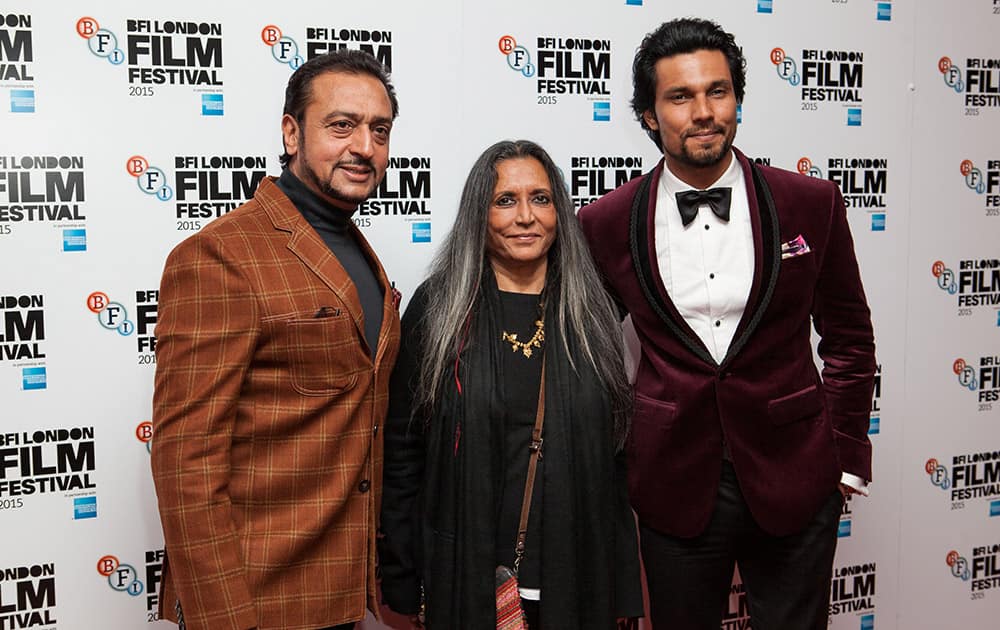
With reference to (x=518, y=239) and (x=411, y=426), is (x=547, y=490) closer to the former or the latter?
(x=411, y=426)

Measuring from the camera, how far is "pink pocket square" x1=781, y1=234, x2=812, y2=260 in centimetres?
202

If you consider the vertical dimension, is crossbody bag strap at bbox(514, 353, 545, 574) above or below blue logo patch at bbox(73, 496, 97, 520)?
above

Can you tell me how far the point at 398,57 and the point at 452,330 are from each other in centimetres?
95

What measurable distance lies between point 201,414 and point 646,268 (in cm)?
111

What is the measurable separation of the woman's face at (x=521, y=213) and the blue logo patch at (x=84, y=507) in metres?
1.34

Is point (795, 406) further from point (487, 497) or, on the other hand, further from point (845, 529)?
point (845, 529)

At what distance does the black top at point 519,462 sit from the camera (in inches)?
76.4

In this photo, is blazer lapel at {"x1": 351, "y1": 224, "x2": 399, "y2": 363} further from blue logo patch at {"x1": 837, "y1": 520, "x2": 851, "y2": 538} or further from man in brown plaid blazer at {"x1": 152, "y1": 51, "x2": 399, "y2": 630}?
blue logo patch at {"x1": 837, "y1": 520, "x2": 851, "y2": 538}

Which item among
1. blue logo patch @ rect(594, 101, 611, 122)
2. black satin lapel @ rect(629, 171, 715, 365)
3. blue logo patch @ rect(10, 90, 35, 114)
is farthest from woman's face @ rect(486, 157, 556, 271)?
blue logo patch @ rect(10, 90, 35, 114)

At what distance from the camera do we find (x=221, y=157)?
91.8 inches

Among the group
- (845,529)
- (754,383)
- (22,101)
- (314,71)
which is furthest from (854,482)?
(22,101)

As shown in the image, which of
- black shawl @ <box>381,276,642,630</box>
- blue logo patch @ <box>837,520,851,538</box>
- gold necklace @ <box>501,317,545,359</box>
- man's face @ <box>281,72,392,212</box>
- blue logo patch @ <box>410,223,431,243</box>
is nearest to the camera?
man's face @ <box>281,72,392,212</box>

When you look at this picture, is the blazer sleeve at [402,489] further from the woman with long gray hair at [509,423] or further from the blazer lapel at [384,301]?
the blazer lapel at [384,301]

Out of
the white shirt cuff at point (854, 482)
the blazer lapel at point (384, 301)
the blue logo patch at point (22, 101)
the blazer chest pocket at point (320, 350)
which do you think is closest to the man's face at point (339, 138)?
the blazer lapel at point (384, 301)
